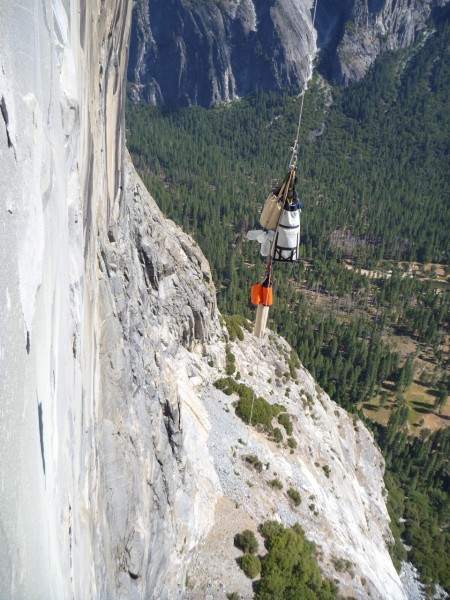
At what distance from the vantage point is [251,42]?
180m

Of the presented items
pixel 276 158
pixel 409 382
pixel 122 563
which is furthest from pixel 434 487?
pixel 276 158

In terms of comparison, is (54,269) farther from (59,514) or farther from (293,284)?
(293,284)

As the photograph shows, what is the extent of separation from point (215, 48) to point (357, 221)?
354ft

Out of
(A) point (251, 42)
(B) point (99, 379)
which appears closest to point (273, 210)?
(B) point (99, 379)

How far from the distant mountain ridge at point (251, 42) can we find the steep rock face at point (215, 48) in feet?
1.20

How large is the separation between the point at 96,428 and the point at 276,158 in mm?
141517

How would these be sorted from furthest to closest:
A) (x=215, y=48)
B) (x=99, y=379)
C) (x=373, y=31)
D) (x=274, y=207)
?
(x=215, y=48) → (x=373, y=31) → (x=99, y=379) → (x=274, y=207)

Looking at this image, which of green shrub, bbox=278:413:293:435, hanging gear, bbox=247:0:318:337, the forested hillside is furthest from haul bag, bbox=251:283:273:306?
the forested hillside

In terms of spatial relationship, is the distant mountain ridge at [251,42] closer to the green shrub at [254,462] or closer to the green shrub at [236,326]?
the green shrub at [236,326]

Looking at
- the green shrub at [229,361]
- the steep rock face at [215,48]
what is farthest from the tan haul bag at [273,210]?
the steep rock face at [215,48]

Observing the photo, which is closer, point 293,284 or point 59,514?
point 59,514

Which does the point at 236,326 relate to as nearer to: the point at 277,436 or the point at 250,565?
the point at 277,436

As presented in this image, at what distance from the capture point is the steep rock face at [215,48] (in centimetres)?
17425

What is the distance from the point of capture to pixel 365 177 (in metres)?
136
